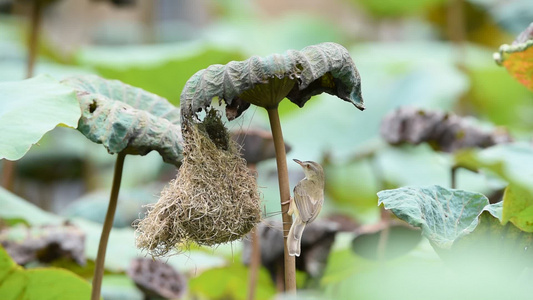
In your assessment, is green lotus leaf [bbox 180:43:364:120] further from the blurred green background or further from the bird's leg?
the blurred green background

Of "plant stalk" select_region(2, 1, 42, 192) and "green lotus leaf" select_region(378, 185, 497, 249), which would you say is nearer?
"green lotus leaf" select_region(378, 185, 497, 249)

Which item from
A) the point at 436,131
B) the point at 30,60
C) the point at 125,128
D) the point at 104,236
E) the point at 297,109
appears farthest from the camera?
the point at 297,109

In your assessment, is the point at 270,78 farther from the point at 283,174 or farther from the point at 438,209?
the point at 438,209

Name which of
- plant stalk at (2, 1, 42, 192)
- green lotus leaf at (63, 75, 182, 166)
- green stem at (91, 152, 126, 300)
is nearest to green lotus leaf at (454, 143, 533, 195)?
green lotus leaf at (63, 75, 182, 166)

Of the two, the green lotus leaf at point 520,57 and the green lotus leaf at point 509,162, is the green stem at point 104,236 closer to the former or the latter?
the green lotus leaf at point 509,162

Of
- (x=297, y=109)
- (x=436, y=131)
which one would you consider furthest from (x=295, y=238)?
(x=297, y=109)
